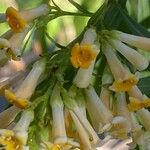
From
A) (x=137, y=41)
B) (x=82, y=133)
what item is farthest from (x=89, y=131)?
(x=137, y=41)

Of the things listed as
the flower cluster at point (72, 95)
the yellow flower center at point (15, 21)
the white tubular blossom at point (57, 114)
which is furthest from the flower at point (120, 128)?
the yellow flower center at point (15, 21)

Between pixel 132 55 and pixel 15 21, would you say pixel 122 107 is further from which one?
pixel 15 21

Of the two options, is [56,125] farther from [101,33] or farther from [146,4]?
[146,4]

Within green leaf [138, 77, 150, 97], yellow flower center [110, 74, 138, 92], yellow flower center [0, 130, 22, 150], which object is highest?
yellow flower center [110, 74, 138, 92]

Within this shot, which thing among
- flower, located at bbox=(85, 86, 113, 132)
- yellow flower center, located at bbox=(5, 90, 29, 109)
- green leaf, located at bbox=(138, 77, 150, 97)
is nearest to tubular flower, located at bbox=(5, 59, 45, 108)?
yellow flower center, located at bbox=(5, 90, 29, 109)

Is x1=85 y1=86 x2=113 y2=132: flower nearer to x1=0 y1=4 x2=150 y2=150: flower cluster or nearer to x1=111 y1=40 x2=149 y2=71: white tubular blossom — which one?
x1=0 y1=4 x2=150 y2=150: flower cluster

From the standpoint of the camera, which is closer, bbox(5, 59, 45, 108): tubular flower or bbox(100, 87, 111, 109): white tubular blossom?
bbox(5, 59, 45, 108): tubular flower
